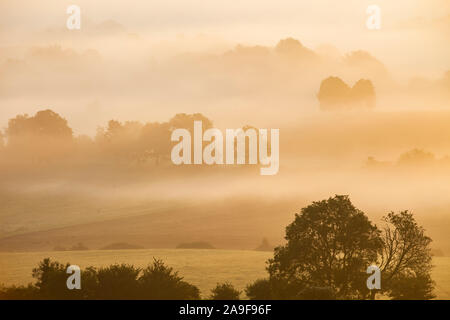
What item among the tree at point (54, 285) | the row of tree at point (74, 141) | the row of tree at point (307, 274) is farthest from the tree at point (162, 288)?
the row of tree at point (74, 141)

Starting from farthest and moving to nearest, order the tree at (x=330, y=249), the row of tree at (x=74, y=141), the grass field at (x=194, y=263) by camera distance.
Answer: the row of tree at (x=74, y=141)
the grass field at (x=194, y=263)
the tree at (x=330, y=249)

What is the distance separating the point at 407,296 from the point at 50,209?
106m

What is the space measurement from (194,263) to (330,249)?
35000 millimetres

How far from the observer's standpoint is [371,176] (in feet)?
563

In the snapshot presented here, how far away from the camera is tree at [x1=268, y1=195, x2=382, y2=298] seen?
43.8 m

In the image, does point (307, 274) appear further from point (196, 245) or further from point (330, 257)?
point (196, 245)

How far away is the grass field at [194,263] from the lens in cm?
6475

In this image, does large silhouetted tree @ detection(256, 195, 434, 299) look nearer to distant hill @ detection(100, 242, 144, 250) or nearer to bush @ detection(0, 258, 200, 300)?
bush @ detection(0, 258, 200, 300)

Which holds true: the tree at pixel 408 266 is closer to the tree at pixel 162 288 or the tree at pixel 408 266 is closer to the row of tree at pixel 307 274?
the row of tree at pixel 307 274

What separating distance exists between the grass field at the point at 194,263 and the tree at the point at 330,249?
A: 13041 millimetres
